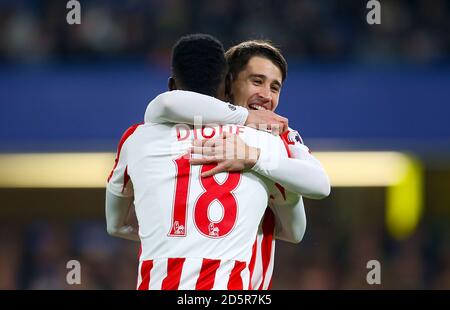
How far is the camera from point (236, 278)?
3174mm

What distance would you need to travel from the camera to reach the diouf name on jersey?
3305 millimetres

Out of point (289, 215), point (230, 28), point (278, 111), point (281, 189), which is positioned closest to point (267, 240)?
point (289, 215)

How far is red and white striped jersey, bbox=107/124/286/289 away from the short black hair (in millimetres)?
156

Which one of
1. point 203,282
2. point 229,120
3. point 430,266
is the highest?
point 229,120

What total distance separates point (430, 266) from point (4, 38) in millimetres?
4814

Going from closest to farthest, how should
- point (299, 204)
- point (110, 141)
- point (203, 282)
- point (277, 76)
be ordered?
point (203, 282) < point (299, 204) < point (277, 76) < point (110, 141)

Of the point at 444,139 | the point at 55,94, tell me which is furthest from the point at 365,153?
the point at 55,94

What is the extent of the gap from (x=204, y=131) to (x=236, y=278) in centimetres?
54

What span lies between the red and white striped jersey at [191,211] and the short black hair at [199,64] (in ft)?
0.51

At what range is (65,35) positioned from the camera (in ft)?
30.6

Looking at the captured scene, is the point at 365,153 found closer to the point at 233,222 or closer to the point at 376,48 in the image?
the point at 376,48

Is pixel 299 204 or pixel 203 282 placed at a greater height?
pixel 299 204

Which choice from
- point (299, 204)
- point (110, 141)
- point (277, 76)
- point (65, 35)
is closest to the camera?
point (299, 204)

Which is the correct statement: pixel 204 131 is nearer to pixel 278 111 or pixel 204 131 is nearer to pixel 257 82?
pixel 257 82
